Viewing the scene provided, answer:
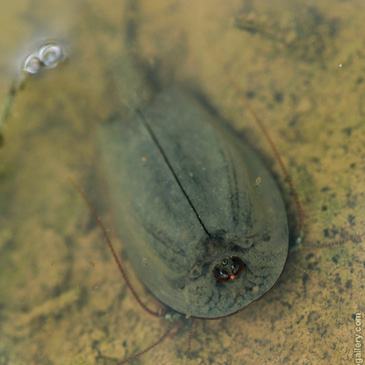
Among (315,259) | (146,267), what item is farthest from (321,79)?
(146,267)

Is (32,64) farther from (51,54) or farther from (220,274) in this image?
(220,274)

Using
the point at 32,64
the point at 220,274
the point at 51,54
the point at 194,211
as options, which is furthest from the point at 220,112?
the point at 32,64

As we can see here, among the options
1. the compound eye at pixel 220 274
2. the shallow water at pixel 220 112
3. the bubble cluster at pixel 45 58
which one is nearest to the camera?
the compound eye at pixel 220 274

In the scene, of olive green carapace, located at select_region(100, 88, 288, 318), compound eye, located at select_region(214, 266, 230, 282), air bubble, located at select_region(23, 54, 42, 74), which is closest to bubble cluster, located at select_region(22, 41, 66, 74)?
air bubble, located at select_region(23, 54, 42, 74)

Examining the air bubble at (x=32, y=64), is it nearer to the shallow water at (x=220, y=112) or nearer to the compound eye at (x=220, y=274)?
the shallow water at (x=220, y=112)

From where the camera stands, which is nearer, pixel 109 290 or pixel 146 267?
pixel 146 267

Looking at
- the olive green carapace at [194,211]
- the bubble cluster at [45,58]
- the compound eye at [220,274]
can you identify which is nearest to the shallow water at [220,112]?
the bubble cluster at [45,58]

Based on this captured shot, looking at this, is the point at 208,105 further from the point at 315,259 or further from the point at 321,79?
the point at 315,259
